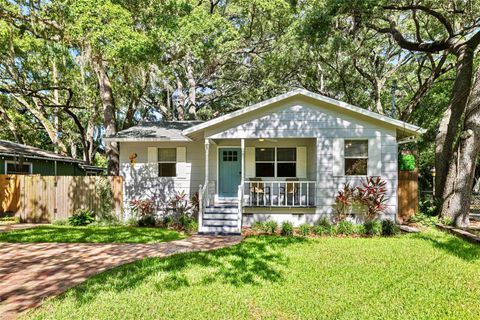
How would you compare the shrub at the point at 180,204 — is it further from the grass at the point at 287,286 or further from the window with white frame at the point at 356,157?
the window with white frame at the point at 356,157

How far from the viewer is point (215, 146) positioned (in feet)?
38.0

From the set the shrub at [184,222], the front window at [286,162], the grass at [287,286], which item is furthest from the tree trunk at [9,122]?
the grass at [287,286]

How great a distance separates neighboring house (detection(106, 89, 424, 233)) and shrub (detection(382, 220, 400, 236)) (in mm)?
735

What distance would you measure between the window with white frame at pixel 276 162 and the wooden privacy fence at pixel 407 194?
4.04 m

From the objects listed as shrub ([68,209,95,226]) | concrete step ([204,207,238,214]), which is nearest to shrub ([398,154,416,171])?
concrete step ([204,207,238,214])

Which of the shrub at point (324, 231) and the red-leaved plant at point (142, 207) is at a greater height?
the red-leaved plant at point (142, 207)

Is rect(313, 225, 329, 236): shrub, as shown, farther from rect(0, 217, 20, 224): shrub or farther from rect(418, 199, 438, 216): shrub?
rect(0, 217, 20, 224): shrub

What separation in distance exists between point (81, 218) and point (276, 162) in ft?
24.9

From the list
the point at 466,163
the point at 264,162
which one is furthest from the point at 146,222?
the point at 466,163

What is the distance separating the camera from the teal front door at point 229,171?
11547 mm

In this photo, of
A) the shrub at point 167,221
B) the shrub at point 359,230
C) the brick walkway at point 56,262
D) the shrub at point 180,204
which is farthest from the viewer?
the shrub at point 180,204

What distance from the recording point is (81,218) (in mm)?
10703

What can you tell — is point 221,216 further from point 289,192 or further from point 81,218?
point 81,218

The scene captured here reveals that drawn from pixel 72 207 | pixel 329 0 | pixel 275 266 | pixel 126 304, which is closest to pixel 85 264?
pixel 126 304
